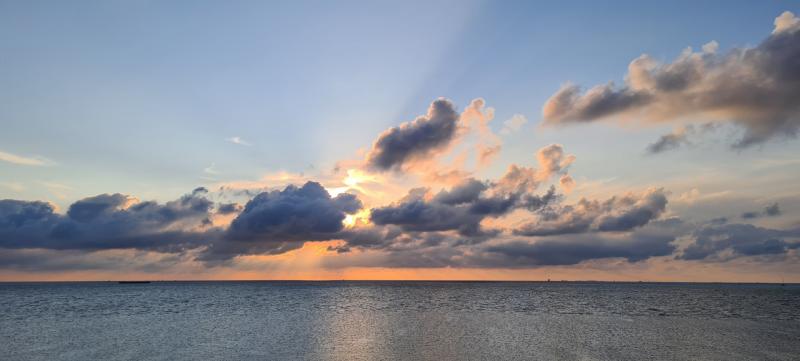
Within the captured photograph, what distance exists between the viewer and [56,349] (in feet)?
161

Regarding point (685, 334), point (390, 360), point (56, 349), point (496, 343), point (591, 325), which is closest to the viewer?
point (390, 360)

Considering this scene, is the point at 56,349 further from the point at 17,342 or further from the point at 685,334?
the point at 685,334

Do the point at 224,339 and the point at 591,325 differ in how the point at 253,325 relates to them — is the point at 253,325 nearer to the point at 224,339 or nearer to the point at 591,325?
the point at 224,339

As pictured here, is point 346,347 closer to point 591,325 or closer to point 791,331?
point 591,325

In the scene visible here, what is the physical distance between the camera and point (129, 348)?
49281mm

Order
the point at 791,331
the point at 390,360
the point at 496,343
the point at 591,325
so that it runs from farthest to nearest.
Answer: the point at 591,325, the point at 791,331, the point at 496,343, the point at 390,360

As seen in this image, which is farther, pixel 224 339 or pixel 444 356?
pixel 224 339

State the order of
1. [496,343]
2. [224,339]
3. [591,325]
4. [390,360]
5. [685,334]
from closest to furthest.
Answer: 1. [390,360]
2. [496,343]
3. [224,339]
4. [685,334]
5. [591,325]

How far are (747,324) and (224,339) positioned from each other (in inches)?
2994

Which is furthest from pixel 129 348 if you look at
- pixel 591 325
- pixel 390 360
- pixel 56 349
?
pixel 591 325

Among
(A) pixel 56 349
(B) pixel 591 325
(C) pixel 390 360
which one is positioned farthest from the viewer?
(B) pixel 591 325

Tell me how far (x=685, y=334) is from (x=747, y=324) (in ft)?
75.7

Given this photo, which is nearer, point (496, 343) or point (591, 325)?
point (496, 343)

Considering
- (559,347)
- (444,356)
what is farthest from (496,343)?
(444,356)
